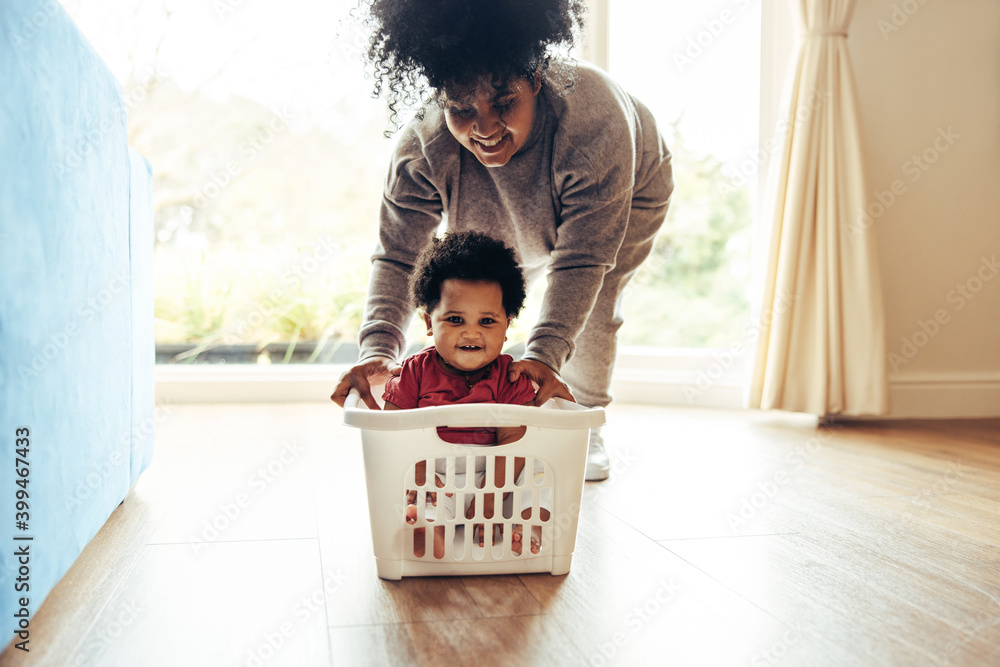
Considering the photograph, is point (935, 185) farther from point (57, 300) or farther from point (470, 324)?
point (57, 300)

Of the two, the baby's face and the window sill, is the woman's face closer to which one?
the baby's face

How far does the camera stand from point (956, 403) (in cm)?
247

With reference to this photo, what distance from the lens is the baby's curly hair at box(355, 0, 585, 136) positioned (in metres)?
1.11

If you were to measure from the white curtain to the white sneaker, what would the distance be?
91 centimetres

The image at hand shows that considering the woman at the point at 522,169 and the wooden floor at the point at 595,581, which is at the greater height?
the woman at the point at 522,169

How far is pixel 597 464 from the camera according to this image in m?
1.57

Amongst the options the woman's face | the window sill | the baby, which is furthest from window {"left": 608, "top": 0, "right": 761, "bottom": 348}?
the baby

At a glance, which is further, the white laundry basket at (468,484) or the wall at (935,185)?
the wall at (935,185)

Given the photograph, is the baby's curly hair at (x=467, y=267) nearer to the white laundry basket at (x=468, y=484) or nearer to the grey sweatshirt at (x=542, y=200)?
the grey sweatshirt at (x=542, y=200)

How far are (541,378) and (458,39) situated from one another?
51 centimetres

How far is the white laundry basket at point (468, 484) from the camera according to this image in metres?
0.94

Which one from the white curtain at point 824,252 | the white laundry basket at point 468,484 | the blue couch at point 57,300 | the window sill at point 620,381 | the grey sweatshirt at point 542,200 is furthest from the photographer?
the window sill at point 620,381

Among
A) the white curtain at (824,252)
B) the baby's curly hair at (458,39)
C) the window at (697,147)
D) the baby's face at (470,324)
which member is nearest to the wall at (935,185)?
the white curtain at (824,252)

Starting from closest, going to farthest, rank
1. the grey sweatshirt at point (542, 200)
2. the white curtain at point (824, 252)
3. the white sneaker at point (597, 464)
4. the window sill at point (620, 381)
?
the grey sweatshirt at point (542, 200), the white sneaker at point (597, 464), the white curtain at point (824, 252), the window sill at point (620, 381)
